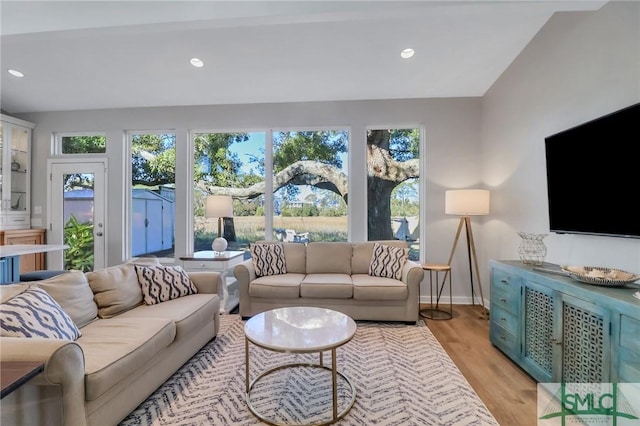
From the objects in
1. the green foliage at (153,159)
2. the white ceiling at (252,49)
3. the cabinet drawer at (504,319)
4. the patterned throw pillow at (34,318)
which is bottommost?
the cabinet drawer at (504,319)

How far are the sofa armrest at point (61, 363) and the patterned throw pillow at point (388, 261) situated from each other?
277cm

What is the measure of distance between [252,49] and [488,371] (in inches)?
145

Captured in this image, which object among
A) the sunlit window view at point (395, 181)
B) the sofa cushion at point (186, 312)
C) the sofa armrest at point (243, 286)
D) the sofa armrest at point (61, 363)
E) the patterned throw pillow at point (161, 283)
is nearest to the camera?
the sofa armrest at point (61, 363)

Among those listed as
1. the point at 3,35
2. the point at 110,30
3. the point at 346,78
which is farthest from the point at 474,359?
the point at 3,35

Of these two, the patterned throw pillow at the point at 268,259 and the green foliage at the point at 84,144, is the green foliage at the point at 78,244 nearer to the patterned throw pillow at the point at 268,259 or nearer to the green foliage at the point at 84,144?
the green foliage at the point at 84,144

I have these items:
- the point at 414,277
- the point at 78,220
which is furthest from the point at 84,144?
the point at 414,277

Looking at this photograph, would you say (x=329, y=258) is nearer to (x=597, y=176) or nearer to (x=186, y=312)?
(x=186, y=312)

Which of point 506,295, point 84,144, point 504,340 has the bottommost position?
point 504,340

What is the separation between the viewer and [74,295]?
6.65ft

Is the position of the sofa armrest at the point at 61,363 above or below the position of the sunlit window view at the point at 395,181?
below

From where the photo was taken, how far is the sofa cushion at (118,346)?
1.46m

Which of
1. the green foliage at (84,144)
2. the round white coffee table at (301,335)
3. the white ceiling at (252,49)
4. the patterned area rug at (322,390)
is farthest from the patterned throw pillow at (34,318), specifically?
the green foliage at (84,144)

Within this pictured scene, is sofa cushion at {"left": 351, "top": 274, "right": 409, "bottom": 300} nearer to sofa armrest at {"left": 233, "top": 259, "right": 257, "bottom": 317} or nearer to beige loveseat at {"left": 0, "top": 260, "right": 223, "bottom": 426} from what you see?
sofa armrest at {"left": 233, "top": 259, "right": 257, "bottom": 317}

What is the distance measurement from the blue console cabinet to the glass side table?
758 millimetres
